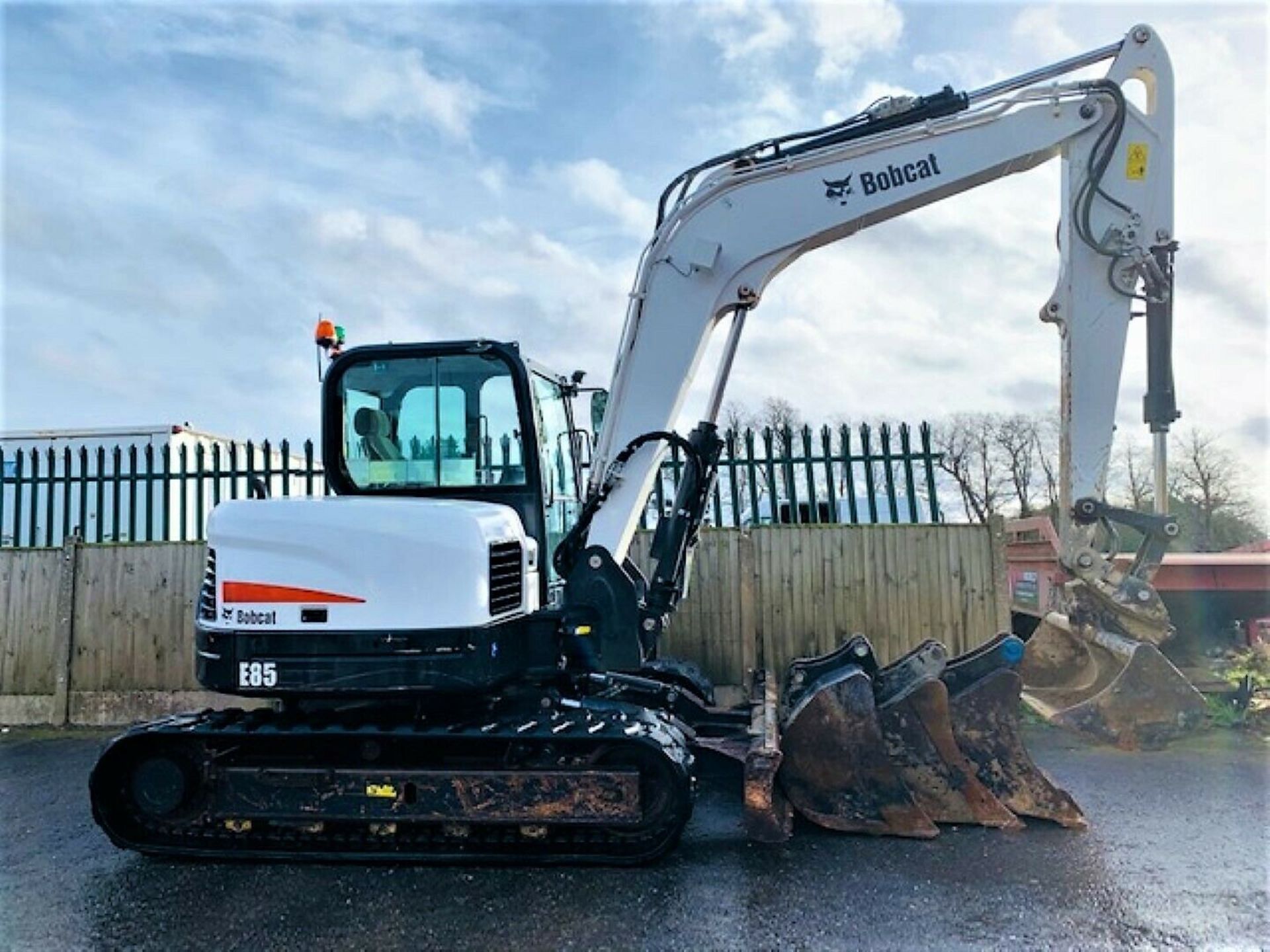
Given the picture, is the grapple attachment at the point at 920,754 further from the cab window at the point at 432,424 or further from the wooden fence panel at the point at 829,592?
the wooden fence panel at the point at 829,592

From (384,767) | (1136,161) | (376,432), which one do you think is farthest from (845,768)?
(1136,161)

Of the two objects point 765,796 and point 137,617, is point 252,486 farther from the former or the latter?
point 765,796

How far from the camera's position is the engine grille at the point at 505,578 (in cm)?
426

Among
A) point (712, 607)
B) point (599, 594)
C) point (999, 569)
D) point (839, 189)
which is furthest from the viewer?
point (712, 607)

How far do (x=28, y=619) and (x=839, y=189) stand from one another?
8.06 metres

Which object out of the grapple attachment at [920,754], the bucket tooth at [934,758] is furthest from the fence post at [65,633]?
the bucket tooth at [934,758]

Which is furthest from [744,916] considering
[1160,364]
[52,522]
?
[52,522]

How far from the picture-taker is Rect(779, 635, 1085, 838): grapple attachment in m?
4.36

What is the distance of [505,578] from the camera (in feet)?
14.4

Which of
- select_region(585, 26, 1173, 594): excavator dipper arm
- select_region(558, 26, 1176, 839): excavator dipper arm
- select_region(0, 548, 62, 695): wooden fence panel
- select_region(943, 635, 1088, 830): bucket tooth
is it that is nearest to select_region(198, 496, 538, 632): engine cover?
select_region(558, 26, 1176, 839): excavator dipper arm

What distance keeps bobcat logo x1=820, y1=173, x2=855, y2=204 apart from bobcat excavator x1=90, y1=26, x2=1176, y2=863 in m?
0.02

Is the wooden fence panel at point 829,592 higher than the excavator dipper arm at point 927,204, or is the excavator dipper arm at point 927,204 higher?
the excavator dipper arm at point 927,204

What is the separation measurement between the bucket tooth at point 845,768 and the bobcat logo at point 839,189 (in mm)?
2893

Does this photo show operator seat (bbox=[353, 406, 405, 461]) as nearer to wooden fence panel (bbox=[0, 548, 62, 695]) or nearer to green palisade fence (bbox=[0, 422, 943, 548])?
green palisade fence (bbox=[0, 422, 943, 548])
